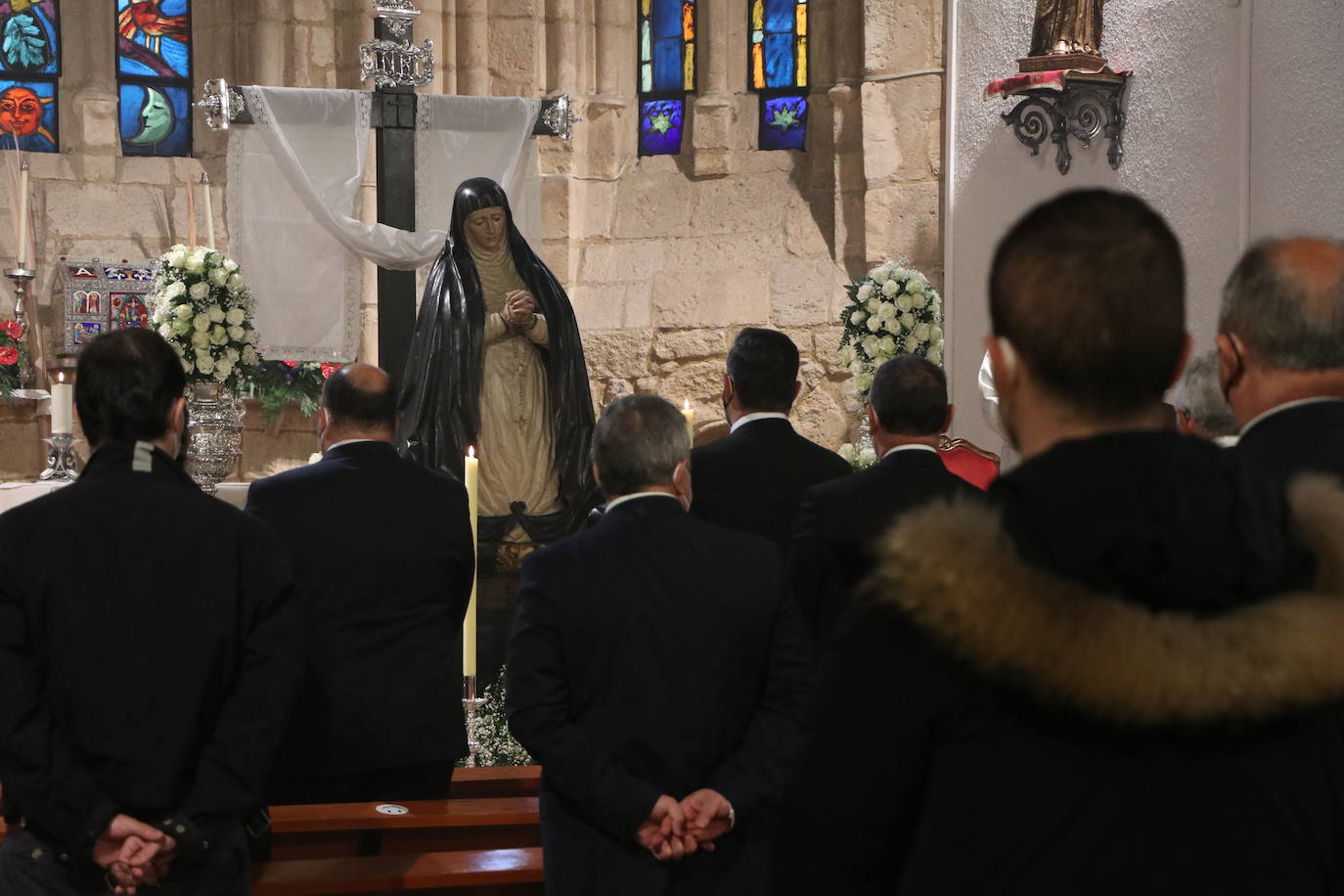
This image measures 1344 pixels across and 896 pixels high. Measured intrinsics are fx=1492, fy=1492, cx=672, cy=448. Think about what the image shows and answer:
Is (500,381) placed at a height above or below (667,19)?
below

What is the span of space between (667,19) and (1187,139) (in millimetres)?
4057

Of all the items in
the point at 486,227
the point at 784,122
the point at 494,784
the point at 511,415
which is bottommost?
the point at 494,784

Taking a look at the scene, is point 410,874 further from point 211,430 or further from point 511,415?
point 211,430

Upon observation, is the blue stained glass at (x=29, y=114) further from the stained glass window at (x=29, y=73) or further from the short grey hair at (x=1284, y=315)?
the short grey hair at (x=1284, y=315)

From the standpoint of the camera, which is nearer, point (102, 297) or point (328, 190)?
point (328, 190)

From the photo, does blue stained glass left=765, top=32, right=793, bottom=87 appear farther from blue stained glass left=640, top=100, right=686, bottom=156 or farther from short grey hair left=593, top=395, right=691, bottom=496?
short grey hair left=593, top=395, right=691, bottom=496

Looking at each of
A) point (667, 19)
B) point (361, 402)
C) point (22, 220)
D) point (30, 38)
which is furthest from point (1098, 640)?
point (30, 38)

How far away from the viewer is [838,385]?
30.4ft

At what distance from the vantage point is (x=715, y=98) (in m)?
9.79

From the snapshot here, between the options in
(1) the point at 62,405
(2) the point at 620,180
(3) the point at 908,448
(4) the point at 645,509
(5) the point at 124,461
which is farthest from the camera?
(2) the point at 620,180

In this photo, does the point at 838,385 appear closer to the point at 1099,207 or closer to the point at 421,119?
the point at 421,119

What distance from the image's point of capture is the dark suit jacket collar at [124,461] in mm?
2352

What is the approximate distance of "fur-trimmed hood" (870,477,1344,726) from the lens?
1093mm

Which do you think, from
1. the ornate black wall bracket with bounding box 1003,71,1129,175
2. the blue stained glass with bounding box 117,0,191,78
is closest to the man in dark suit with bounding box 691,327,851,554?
the ornate black wall bracket with bounding box 1003,71,1129,175
